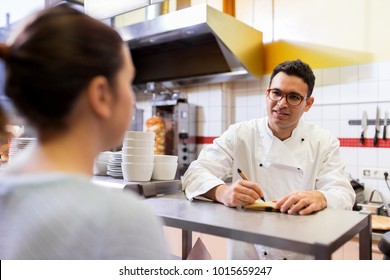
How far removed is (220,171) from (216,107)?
1.45m

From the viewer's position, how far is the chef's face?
1.29 m

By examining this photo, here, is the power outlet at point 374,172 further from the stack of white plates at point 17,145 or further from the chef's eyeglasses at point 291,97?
the stack of white plates at point 17,145

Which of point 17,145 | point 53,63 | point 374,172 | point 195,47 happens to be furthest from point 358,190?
point 53,63

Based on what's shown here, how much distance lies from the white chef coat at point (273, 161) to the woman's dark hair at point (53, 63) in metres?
0.76

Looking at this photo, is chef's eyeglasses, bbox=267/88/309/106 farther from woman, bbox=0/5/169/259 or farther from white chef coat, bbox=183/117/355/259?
woman, bbox=0/5/169/259

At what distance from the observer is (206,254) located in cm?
117

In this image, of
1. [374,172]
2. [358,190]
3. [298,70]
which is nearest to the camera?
[298,70]

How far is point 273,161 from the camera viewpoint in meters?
1.36

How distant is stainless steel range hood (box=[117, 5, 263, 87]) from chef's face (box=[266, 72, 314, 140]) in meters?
1.03

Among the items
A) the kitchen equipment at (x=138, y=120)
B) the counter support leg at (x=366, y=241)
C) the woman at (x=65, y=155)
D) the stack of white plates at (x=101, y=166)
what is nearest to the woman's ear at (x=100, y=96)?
the woman at (x=65, y=155)

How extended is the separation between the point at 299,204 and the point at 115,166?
0.68 metres

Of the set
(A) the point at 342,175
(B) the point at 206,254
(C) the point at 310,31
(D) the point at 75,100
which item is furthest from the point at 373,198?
(D) the point at 75,100

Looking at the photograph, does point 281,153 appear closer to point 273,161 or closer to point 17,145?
point 273,161

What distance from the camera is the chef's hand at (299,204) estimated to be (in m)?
0.85
